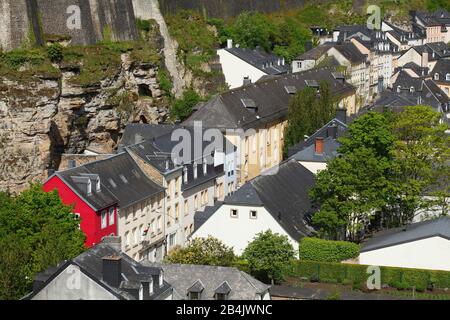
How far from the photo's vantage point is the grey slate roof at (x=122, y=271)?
2552 centimetres

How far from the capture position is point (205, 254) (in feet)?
116

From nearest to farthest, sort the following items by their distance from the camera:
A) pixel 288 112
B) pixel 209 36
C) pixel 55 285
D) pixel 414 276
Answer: pixel 55 285 < pixel 414 276 < pixel 288 112 < pixel 209 36

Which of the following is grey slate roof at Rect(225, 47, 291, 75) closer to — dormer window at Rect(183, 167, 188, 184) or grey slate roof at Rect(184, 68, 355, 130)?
grey slate roof at Rect(184, 68, 355, 130)

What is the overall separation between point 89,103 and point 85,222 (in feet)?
57.3

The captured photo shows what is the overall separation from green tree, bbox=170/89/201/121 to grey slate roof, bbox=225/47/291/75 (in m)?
11.8

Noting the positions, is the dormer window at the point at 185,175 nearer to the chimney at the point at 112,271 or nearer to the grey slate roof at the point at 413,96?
the chimney at the point at 112,271

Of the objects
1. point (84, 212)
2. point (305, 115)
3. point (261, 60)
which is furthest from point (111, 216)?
point (261, 60)

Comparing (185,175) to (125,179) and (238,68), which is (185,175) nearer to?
(125,179)

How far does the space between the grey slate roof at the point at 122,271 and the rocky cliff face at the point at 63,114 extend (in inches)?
801

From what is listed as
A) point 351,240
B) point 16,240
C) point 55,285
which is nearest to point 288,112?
point 351,240

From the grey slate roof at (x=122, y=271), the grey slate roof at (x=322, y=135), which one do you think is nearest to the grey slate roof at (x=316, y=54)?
the grey slate roof at (x=322, y=135)

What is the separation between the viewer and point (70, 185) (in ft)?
124
